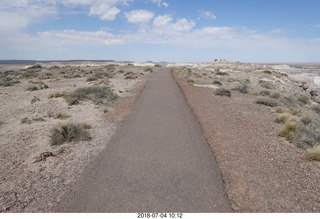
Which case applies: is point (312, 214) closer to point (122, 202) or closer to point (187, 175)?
point (187, 175)

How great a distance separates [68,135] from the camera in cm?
1228

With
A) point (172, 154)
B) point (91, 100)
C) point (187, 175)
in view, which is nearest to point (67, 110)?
point (91, 100)

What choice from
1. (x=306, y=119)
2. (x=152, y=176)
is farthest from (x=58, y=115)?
(x=306, y=119)

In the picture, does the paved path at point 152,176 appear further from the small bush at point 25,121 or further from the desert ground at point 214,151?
the small bush at point 25,121

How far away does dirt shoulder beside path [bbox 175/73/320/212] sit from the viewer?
724 cm

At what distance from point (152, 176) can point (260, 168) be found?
3.26 metres

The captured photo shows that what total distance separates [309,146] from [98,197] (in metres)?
8.11

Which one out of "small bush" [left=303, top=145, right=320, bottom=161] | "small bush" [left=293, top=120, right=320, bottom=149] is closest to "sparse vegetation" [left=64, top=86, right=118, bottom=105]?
"small bush" [left=293, top=120, right=320, bottom=149]

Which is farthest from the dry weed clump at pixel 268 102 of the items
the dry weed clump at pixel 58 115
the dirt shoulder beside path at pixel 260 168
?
the dry weed clump at pixel 58 115

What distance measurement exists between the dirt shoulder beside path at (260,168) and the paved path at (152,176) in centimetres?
40

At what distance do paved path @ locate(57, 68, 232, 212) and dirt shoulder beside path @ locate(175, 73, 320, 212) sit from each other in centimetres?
40

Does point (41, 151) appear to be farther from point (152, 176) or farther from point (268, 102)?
point (268, 102)

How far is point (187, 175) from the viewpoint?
8.56 metres

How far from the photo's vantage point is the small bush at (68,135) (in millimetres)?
11828
